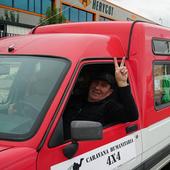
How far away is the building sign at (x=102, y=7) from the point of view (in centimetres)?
4808

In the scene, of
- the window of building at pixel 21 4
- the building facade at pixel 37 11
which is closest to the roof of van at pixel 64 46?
the building facade at pixel 37 11

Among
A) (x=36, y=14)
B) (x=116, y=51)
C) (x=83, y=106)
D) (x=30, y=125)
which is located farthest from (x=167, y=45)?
(x=36, y=14)

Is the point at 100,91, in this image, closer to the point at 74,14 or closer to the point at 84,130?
the point at 84,130

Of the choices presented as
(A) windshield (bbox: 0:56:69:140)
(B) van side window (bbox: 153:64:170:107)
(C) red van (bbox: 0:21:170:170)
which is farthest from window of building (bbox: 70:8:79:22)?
(A) windshield (bbox: 0:56:69:140)

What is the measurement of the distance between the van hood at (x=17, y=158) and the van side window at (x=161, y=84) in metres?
2.19

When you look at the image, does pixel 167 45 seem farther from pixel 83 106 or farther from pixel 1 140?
pixel 1 140

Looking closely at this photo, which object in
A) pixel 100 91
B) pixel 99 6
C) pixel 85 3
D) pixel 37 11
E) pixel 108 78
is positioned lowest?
pixel 100 91

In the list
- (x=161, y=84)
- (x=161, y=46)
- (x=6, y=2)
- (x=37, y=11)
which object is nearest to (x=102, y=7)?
(x=37, y=11)

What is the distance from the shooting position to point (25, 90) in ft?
10.8

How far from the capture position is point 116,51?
4.04m

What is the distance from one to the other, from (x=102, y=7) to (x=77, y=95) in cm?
4718

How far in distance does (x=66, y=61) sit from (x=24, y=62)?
0.38m

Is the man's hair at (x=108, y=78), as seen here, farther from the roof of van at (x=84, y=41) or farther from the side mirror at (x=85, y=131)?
the side mirror at (x=85, y=131)

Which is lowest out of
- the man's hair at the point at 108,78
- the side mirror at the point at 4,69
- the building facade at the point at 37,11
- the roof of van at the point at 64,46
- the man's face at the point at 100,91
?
the man's face at the point at 100,91
